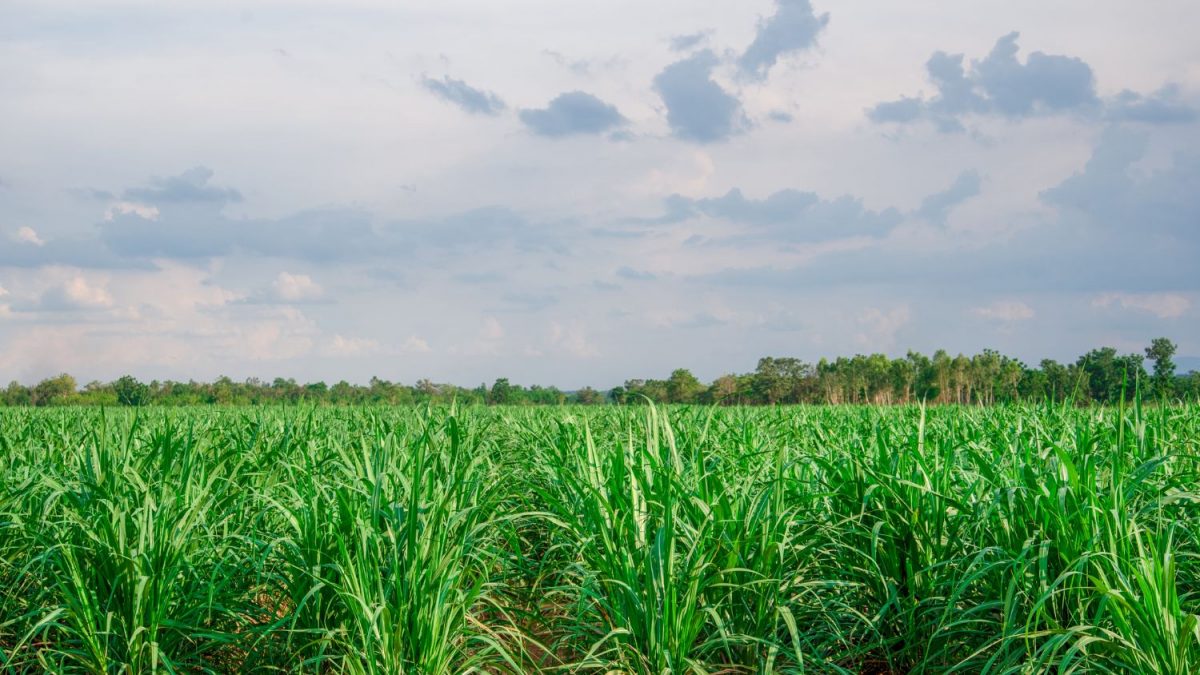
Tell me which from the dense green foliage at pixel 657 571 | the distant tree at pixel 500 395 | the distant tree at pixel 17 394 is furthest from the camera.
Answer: the distant tree at pixel 17 394

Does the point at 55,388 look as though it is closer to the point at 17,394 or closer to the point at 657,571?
the point at 17,394

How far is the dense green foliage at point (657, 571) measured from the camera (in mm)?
3020

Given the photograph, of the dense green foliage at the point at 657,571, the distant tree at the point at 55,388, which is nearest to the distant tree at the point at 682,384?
the distant tree at the point at 55,388

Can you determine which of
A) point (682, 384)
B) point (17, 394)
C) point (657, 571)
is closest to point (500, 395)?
point (657, 571)

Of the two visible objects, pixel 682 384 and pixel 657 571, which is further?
pixel 682 384

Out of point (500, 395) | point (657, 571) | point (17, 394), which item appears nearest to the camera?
point (657, 571)

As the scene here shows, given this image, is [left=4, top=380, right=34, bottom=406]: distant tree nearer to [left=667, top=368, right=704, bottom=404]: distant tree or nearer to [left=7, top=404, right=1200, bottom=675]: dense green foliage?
[left=667, top=368, right=704, bottom=404]: distant tree

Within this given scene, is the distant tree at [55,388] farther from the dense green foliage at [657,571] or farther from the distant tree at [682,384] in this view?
the dense green foliage at [657,571]

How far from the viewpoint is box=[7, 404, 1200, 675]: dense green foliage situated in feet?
9.91

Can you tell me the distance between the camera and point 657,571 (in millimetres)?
3076

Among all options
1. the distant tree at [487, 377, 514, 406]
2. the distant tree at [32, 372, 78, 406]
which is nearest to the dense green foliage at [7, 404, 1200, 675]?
the distant tree at [487, 377, 514, 406]

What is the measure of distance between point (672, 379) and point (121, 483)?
179 feet

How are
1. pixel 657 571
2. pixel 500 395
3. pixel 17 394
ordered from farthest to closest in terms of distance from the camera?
pixel 17 394 → pixel 500 395 → pixel 657 571

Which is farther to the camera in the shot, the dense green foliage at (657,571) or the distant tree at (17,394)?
the distant tree at (17,394)
